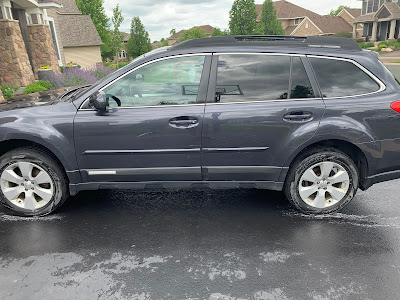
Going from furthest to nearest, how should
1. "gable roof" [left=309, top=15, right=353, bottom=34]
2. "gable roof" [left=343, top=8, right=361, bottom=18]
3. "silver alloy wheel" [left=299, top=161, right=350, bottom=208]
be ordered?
1. "gable roof" [left=343, top=8, right=361, bottom=18]
2. "gable roof" [left=309, top=15, right=353, bottom=34]
3. "silver alloy wheel" [left=299, top=161, right=350, bottom=208]

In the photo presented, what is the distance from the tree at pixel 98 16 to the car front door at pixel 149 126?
47538 mm

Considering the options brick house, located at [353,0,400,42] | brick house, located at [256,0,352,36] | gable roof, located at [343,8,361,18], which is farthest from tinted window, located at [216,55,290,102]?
gable roof, located at [343,8,361,18]

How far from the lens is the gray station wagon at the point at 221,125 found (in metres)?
3.43

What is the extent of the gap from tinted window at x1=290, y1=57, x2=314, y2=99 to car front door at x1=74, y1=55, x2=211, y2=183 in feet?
3.02

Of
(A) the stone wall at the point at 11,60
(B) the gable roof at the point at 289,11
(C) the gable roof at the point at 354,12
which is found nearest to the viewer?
(A) the stone wall at the point at 11,60

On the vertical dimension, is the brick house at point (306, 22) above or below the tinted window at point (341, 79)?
above

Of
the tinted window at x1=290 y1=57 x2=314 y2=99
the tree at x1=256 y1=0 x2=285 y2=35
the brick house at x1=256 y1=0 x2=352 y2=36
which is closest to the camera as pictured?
the tinted window at x1=290 y1=57 x2=314 y2=99

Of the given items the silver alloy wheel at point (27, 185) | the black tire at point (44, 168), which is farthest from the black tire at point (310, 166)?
the silver alloy wheel at point (27, 185)

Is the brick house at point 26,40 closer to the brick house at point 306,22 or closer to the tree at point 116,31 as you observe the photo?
the tree at point 116,31

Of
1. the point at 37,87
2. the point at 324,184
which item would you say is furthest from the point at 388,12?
the point at 324,184

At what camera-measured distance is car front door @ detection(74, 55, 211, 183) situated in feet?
11.3

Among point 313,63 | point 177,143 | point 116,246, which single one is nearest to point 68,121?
point 177,143

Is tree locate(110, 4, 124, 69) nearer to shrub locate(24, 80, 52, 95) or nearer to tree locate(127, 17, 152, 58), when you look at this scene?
tree locate(127, 17, 152, 58)

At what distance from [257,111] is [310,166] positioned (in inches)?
33.8
